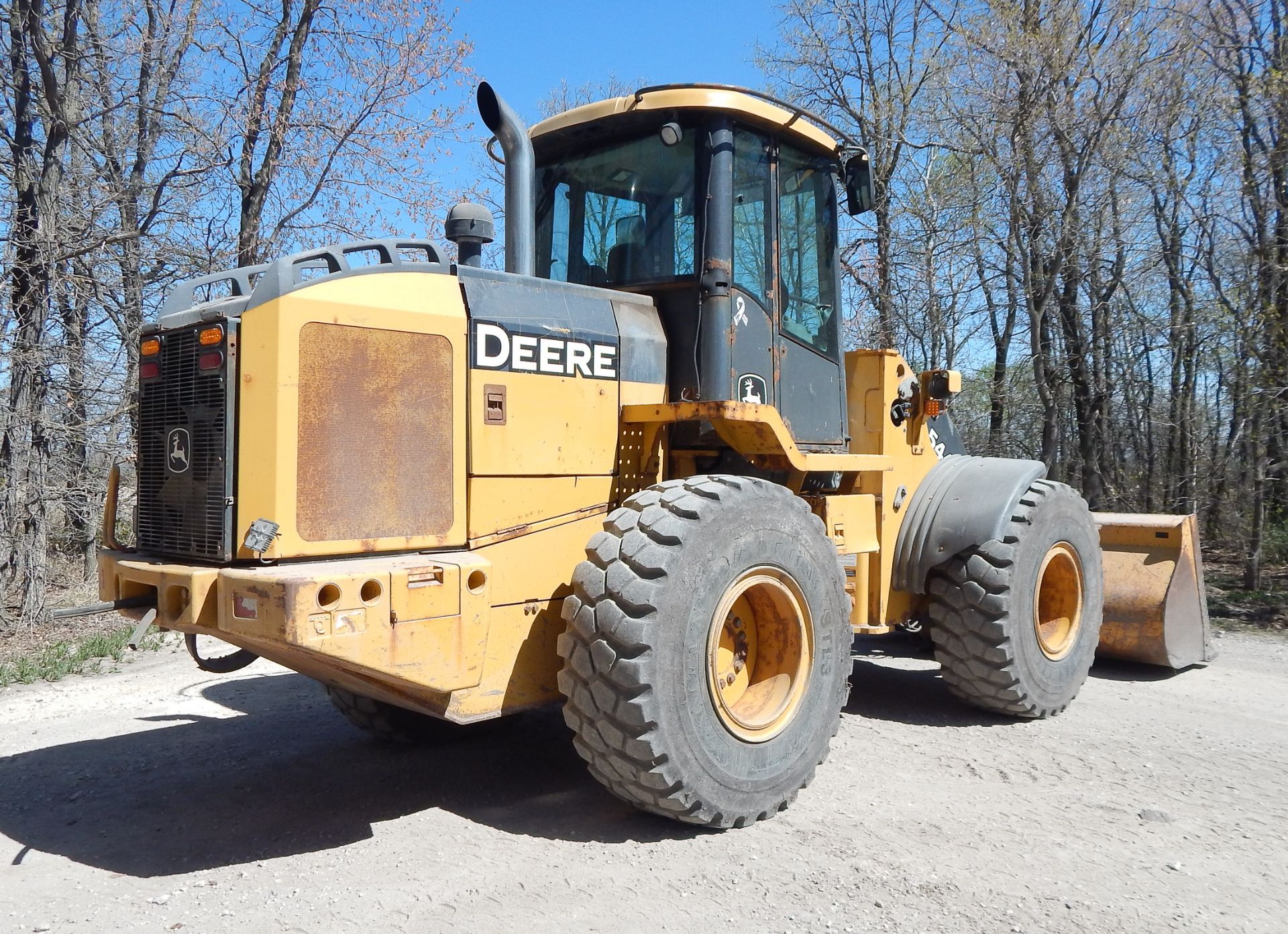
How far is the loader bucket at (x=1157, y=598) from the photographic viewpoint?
23.1 feet

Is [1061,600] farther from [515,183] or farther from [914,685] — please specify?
[515,183]

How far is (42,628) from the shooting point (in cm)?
885

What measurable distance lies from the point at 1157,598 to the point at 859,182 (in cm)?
384

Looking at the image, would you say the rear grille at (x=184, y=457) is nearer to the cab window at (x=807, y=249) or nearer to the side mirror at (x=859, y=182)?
the cab window at (x=807, y=249)

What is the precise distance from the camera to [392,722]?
520 centimetres

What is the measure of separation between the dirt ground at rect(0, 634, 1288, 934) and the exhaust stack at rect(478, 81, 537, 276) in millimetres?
2438

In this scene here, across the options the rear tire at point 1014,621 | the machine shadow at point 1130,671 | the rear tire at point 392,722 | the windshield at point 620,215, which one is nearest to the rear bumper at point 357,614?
the rear tire at point 392,722

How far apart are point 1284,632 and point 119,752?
9.23 m

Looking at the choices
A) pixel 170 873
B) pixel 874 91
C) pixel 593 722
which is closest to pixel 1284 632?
pixel 593 722

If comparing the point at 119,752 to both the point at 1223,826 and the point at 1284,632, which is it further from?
the point at 1284,632

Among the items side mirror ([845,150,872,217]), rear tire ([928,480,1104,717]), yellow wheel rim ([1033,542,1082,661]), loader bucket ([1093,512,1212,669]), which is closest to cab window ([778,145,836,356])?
side mirror ([845,150,872,217])

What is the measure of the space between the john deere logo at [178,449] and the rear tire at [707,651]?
→ 1560 mm

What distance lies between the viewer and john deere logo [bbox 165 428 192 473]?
12.5 feet

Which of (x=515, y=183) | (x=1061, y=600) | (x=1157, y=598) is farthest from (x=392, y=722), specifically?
(x=1157, y=598)
